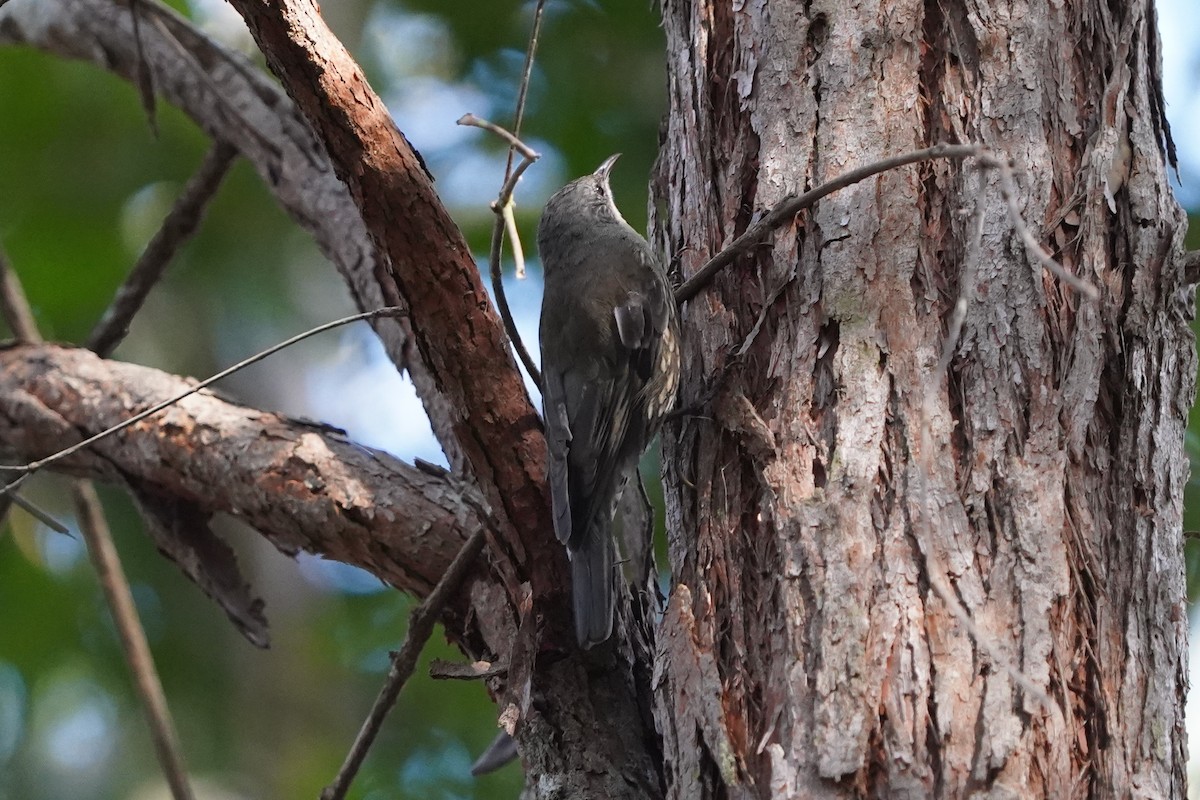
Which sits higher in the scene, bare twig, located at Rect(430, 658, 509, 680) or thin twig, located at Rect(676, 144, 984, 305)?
thin twig, located at Rect(676, 144, 984, 305)

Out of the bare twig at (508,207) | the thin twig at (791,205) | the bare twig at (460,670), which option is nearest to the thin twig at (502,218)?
the bare twig at (508,207)

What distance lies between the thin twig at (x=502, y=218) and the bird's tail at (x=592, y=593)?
45cm

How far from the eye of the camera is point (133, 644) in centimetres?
327

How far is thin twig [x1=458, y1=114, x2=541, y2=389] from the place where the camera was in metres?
2.12

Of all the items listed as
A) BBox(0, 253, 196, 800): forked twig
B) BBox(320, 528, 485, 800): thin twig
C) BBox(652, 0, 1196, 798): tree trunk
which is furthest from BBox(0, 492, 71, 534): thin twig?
BBox(652, 0, 1196, 798): tree trunk

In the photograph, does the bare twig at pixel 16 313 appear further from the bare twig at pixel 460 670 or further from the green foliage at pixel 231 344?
the green foliage at pixel 231 344

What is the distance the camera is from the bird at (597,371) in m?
2.47

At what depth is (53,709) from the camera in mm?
7910

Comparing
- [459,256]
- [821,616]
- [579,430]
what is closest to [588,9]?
[579,430]

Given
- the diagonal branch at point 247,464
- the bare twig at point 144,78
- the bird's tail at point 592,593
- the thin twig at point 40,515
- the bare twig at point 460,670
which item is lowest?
the bare twig at point 460,670

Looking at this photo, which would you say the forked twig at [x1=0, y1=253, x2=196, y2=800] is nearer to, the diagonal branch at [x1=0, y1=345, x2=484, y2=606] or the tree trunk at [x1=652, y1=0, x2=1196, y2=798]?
the diagonal branch at [x1=0, y1=345, x2=484, y2=606]

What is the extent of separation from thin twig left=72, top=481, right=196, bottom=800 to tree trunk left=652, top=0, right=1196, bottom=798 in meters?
1.50

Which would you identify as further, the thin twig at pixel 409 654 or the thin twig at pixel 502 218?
the thin twig at pixel 409 654

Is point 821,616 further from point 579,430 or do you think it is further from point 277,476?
point 277,476
